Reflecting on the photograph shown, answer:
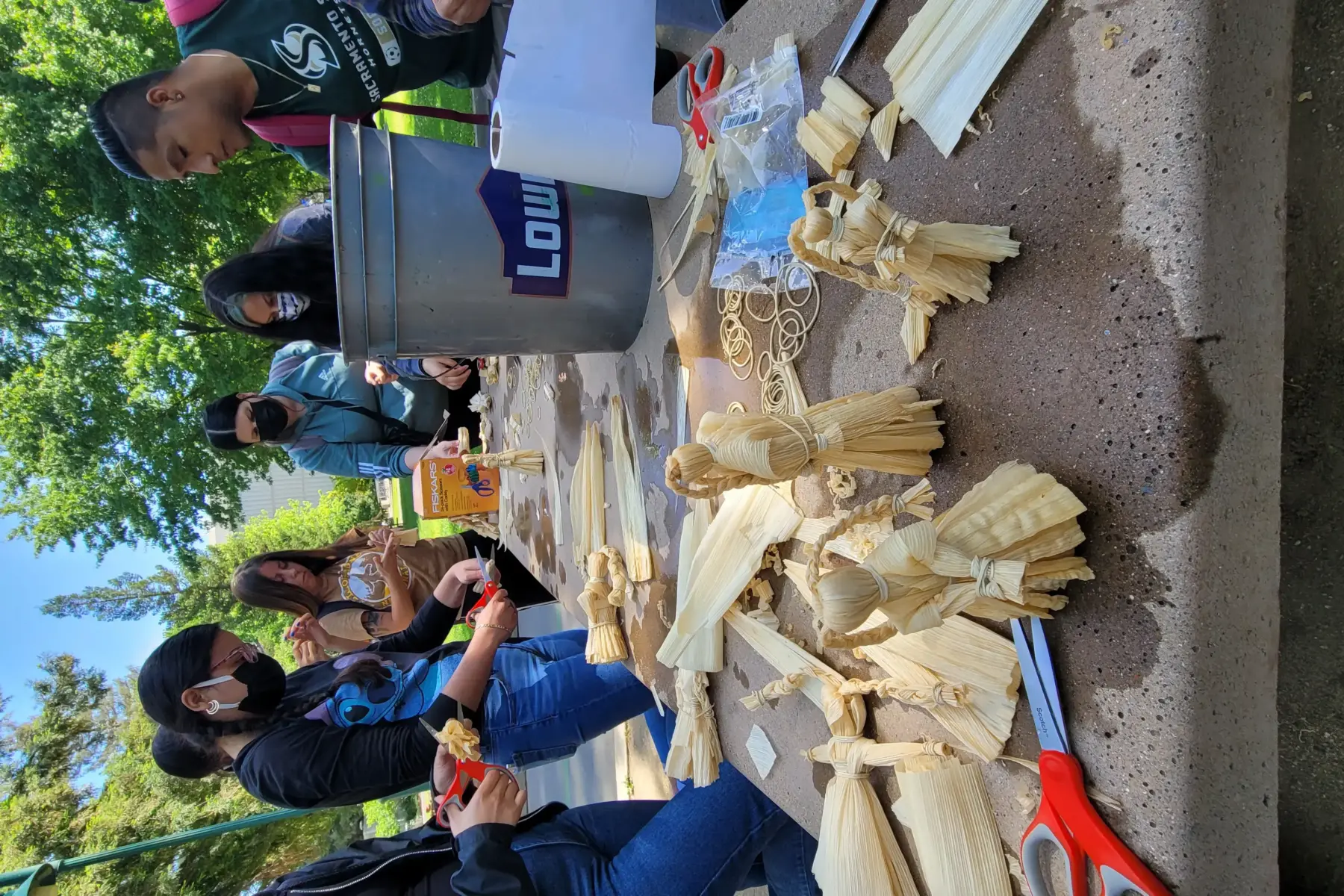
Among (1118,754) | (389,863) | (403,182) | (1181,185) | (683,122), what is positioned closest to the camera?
(1181,185)

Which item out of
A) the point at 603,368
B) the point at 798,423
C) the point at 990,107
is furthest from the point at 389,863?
the point at 990,107

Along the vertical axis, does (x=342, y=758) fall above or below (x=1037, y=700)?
below

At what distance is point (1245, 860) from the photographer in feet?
2.74

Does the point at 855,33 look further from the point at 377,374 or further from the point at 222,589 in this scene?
the point at 222,589

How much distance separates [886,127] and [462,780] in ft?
7.13

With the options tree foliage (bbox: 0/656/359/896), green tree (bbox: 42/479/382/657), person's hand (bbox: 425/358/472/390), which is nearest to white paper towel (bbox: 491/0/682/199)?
person's hand (bbox: 425/358/472/390)

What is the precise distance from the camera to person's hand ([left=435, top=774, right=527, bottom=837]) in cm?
204

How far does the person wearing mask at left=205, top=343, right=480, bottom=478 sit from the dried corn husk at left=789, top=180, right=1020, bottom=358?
9.84 feet

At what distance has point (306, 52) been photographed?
2.22 meters

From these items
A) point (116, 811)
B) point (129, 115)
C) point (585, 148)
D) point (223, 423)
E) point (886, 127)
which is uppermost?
point (129, 115)

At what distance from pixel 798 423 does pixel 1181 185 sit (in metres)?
0.56

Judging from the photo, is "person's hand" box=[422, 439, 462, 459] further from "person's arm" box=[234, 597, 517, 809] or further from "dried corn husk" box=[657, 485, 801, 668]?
"dried corn husk" box=[657, 485, 801, 668]

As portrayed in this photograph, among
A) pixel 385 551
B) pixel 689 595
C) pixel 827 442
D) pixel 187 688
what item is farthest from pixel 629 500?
pixel 385 551

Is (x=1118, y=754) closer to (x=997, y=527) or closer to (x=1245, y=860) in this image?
(x=1245, y=860)
